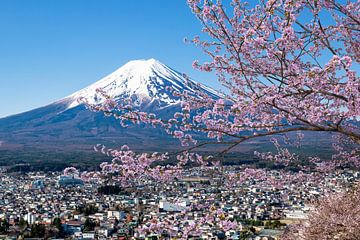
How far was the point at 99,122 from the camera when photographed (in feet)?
419

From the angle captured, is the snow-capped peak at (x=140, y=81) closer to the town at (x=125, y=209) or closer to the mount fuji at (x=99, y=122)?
the mount fuji at (x=99, y=122)

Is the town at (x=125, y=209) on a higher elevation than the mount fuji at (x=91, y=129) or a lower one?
lower

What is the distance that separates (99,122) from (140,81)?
34024 mm

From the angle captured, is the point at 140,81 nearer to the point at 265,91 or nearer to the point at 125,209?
the point at 125,209

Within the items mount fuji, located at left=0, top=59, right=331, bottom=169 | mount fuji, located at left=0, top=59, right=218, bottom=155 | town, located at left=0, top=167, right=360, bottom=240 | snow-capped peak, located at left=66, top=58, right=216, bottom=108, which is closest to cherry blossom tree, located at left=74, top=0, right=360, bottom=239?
town, located at left=0, top=167, right=360, bottom=240

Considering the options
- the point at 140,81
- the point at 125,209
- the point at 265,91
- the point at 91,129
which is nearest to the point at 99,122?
the point at 91,129

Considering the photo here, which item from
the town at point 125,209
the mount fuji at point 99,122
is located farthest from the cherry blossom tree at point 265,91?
the mount fuji at point 99,122

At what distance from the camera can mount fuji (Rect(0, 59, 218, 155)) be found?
9769 centimetres

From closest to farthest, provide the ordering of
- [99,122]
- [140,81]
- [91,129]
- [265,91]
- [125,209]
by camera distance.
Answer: [265,91] → [125,209] → [91,129] → [99,122] → [140,81]

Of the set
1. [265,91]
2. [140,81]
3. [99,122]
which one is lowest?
[265,91]

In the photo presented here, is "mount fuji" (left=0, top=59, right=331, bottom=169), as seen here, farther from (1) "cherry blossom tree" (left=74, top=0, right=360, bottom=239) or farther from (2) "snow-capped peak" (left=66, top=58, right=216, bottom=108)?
(1) "cherry blossom tree" (left=74, top=0, right=360, bottom=239)

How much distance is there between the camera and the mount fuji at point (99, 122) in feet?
320

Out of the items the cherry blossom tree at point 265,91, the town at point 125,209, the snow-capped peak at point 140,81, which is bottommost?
the town at point 125,209

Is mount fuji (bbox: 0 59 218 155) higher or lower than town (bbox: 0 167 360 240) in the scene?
higher
